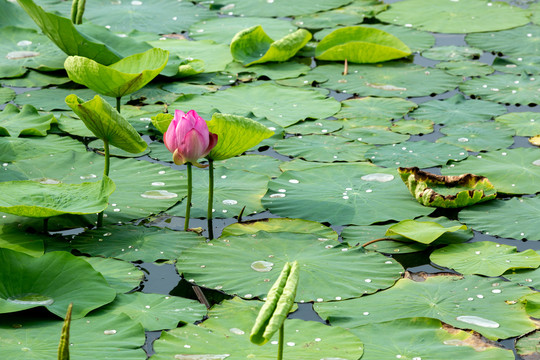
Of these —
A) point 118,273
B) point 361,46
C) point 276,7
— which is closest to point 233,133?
point 118,273

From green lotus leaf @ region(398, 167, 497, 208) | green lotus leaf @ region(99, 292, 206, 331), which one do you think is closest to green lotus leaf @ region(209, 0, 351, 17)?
green lotus leaf @ region(398, 167, 497, 208)

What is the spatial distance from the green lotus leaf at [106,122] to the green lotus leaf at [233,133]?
0.24 metres

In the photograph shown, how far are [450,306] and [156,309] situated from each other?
799 millimetres

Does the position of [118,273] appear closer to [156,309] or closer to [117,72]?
[156,309]

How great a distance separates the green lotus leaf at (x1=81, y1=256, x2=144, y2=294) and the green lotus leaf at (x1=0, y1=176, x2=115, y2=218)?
158 mm

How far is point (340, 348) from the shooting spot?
184cm

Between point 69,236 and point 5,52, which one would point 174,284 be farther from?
point 5,52

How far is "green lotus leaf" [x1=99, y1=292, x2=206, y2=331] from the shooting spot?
1.97 m

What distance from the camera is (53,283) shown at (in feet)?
6.70

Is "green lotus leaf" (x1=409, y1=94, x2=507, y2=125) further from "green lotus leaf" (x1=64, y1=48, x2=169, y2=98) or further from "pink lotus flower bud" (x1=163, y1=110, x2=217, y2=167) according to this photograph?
"pink lotus flower bud" (x1=163, y1=110, x2=217, y2=167)

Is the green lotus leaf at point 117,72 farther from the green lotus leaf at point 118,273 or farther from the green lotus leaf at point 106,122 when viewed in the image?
the green lotus leaf at point 118,273

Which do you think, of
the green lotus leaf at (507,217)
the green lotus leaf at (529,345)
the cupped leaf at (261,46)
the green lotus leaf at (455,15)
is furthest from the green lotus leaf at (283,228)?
the green lotus leaf at (455,15)

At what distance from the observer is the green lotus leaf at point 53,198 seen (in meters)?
2.22

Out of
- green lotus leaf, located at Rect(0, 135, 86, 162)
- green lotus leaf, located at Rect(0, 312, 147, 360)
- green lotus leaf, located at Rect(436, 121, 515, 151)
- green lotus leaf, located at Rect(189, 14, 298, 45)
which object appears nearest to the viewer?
green lotus leaf, located at Rect(0, 312, 147, 360)
